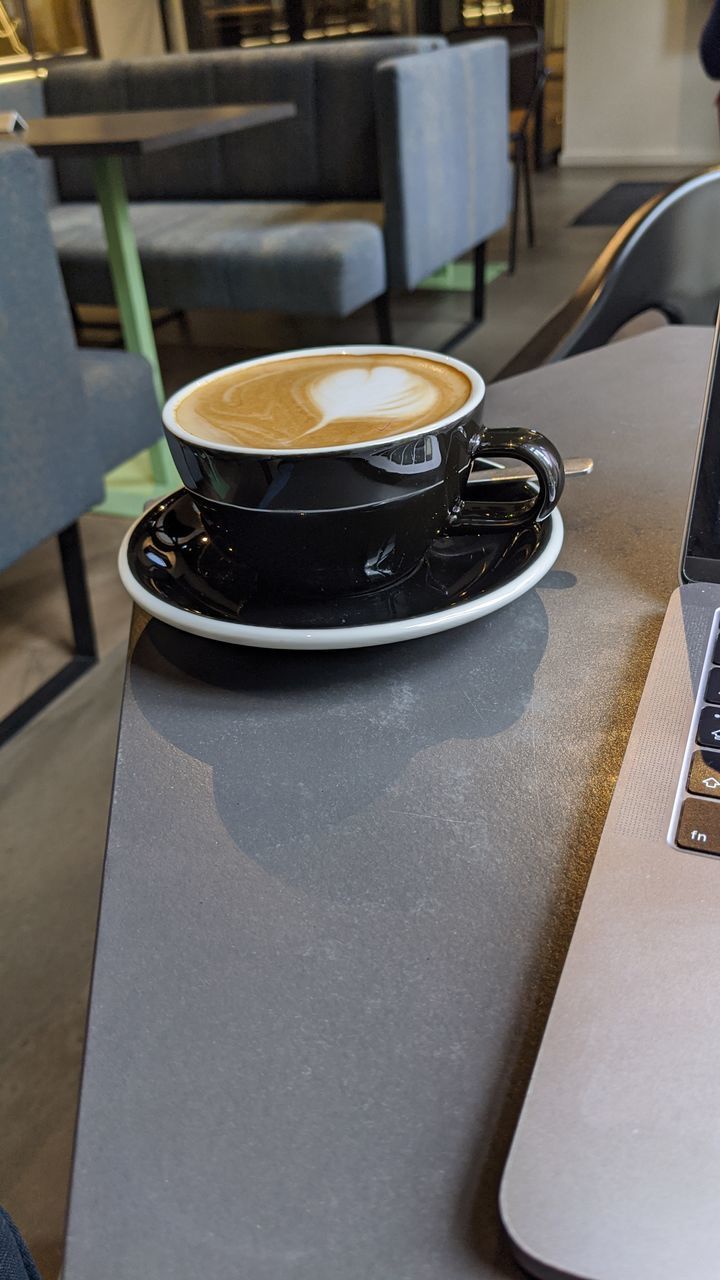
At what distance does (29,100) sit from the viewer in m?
2.96

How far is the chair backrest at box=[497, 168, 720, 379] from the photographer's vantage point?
97 centimetres

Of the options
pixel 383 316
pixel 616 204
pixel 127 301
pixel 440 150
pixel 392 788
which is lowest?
pixel 616 204

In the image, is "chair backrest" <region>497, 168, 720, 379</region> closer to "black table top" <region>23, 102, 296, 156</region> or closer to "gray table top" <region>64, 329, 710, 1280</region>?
"gray table top" <region>64, 329, 710, 1280</region>

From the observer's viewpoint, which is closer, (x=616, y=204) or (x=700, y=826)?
(x=700, y=826)

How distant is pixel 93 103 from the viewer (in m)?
3.00

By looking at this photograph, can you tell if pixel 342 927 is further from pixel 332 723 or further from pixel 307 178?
pixel 307 178

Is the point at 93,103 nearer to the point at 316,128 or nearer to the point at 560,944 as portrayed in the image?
the point at 316,128

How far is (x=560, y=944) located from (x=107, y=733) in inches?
46.7

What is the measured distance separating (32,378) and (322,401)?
989mm

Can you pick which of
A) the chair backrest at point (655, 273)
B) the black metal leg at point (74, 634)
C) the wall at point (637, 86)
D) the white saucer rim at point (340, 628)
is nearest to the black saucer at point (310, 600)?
the white saucer rim at point (340, 628)

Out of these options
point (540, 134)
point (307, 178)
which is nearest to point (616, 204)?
point (540, 134)

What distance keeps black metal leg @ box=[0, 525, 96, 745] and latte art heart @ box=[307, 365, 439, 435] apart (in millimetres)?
1107

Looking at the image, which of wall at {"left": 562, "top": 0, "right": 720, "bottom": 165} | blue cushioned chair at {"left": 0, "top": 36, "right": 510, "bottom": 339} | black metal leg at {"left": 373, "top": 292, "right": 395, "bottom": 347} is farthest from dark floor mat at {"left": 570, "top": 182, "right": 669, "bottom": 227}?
black metal leg at {"left": 373, "top": 292, "right": 395, "bottom": 347}

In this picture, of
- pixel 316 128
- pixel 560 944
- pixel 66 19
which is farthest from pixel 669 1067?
pixel 66 19
